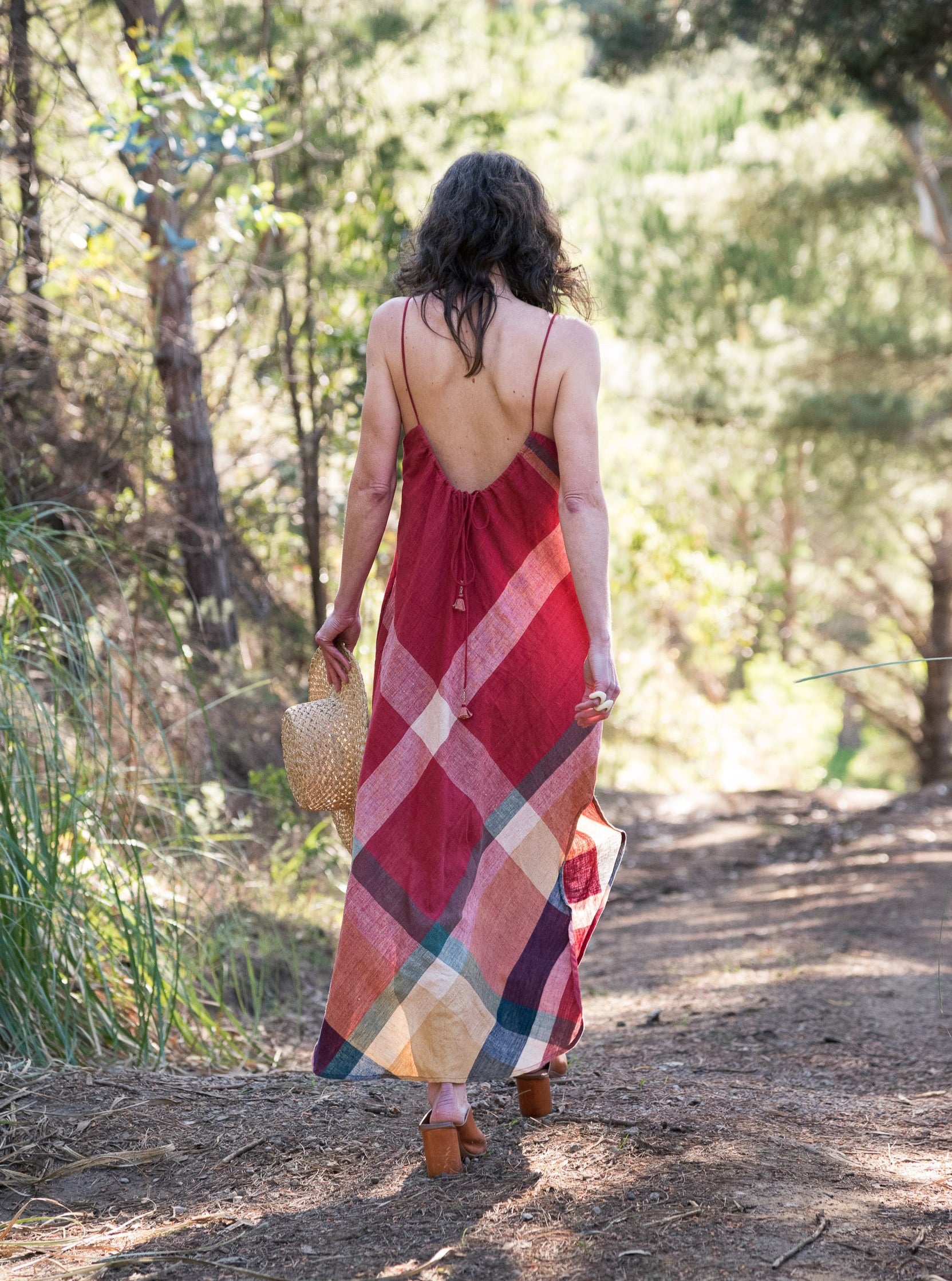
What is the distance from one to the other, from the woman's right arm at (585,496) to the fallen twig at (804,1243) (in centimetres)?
86

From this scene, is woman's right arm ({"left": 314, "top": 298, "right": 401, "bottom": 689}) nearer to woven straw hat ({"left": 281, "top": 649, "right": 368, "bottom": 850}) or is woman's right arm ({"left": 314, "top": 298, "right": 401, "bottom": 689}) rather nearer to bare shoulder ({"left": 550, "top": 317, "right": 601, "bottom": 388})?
woven straw hat ({"left": 281, "top": 649, "right": 368, "bottom": 850})

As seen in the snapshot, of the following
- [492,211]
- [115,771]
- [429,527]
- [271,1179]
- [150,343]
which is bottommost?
[271,1179]

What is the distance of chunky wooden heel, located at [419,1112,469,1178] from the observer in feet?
6.61

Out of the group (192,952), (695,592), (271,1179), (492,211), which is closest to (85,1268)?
(271,1179)

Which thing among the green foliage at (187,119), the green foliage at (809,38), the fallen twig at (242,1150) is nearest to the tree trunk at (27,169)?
the green foliage at (187,119)

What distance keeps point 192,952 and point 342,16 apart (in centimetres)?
472

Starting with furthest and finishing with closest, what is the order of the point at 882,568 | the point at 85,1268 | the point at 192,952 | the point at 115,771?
1. the point at 882,568
2. the point at 192,952
3. the point at 115,771
4. the point at 85,1268

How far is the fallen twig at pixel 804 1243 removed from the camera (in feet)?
5.34

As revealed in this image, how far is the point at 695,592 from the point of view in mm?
10211

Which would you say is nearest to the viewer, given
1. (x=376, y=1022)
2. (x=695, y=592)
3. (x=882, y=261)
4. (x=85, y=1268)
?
(x=85, y=1268)

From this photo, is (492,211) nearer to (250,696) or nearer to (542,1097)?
(542,1097)

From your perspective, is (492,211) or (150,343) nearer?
(492,211)

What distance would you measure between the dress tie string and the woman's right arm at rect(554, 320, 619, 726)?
6.3 inches

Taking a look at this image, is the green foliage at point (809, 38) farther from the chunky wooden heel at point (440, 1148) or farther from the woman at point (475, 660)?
the chunky wooden heel at point (440, 1148)
